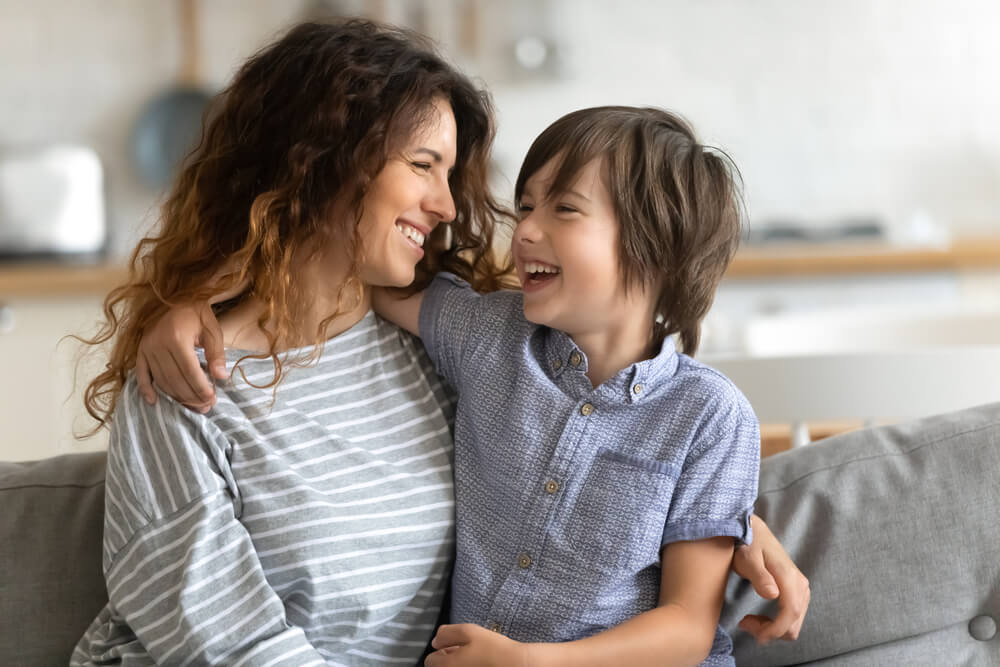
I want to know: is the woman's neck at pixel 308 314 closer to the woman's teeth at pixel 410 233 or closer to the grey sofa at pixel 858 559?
the woman's teeth at pixel 410 233

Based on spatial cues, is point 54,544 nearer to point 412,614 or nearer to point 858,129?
point 412,614

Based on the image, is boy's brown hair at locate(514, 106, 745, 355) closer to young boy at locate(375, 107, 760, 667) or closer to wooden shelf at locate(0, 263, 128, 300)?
young boy at locate(375, 107, 760, 667)

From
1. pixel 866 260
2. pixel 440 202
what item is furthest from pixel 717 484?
pixel 866 260

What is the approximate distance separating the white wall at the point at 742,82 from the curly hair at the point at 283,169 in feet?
9.86

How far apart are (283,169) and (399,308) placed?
239 millimetres

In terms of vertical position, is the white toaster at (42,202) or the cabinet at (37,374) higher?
the white toaster at (42,202)

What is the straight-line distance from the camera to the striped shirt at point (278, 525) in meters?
1.15

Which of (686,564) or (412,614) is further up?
(686,564)

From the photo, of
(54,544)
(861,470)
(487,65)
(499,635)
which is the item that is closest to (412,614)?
(499,635)

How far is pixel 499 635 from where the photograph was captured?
1.11 m

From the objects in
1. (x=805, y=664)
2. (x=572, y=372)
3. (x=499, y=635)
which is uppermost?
(x=572, y=372)

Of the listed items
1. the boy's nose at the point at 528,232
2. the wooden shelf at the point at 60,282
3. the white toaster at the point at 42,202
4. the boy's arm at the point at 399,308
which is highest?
the boy's nose at the point at 528,232

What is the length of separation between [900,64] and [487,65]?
1594mm

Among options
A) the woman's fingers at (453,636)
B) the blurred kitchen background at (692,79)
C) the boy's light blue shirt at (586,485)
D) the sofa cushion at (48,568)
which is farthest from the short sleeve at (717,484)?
the blurred kitchen background at (692,79)
